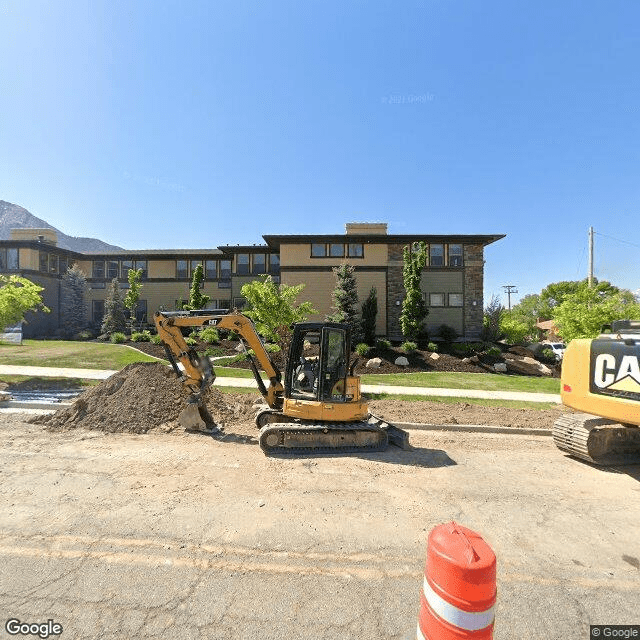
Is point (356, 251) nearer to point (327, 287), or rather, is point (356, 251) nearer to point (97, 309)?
point (327, 287)

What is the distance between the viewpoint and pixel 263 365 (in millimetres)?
8391

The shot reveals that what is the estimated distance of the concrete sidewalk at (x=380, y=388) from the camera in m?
13.0

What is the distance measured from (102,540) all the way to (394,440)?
222 inches

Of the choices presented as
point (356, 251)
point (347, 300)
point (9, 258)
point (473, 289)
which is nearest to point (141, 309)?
point (9, 258)

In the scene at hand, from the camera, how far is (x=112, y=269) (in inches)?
1471

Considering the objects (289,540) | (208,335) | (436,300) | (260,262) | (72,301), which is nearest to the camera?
(289,540)

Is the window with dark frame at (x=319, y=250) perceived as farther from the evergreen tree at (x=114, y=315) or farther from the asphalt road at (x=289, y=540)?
the asphalt road at (x=289, y=540)

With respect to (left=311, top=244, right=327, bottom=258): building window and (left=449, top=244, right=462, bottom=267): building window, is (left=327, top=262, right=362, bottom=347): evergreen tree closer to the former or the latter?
(left=311, top=244, right=327, bottom=258): building window

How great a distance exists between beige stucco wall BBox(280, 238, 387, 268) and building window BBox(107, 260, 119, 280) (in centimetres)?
2161

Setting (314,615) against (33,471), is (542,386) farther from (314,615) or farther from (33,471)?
(33,471)

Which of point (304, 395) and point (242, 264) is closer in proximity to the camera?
point (304, 395)

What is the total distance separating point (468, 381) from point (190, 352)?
12765mm

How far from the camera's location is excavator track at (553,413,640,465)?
684 cm

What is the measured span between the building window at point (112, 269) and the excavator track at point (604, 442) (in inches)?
1635
